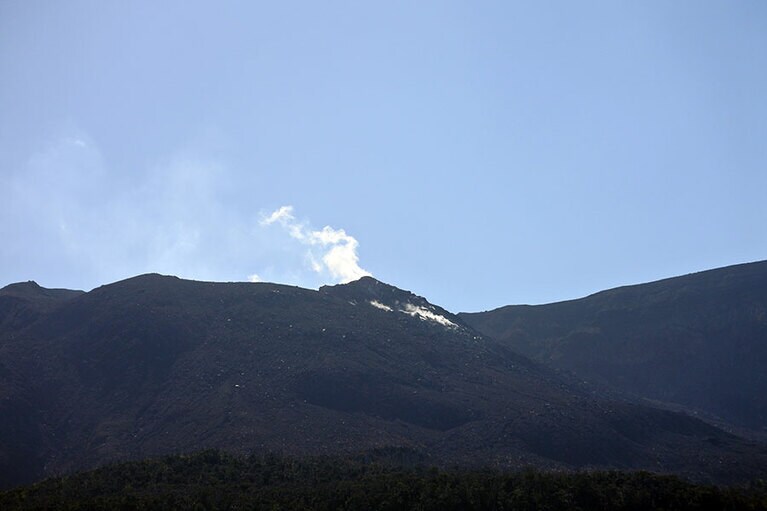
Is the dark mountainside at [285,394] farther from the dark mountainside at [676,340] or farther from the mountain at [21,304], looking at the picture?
the dark mountainside at [676,340]

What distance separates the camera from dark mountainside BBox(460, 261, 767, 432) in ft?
452

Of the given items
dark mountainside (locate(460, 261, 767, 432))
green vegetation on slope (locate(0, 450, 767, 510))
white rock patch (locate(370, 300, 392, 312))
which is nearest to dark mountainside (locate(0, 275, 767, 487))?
white rock patch (locate(370, 300, 392, 312))

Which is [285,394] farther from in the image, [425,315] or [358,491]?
[425,315]

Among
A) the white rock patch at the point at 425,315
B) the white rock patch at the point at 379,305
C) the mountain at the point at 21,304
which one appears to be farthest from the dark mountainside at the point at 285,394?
the white rock patch at the point at 379,305

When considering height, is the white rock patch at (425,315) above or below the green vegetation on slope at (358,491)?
above

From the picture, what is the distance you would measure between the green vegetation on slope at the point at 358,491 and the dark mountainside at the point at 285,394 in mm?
15639

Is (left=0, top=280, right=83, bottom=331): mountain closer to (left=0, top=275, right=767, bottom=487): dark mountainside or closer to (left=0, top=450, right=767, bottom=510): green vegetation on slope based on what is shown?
(left=0, top=275, right=767, bottom=487): dark mountainside

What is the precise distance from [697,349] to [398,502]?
4676 inches

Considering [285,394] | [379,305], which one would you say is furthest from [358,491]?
[379,305]

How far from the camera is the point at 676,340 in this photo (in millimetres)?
147625

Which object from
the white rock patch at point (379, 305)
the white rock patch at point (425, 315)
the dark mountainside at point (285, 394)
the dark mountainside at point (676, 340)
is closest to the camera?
the dark mountainside at point (285, 394)

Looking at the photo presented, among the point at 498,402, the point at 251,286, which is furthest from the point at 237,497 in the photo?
the point at 251,286

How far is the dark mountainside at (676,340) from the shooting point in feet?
452

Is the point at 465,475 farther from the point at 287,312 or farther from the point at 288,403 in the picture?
the point at 287,312
